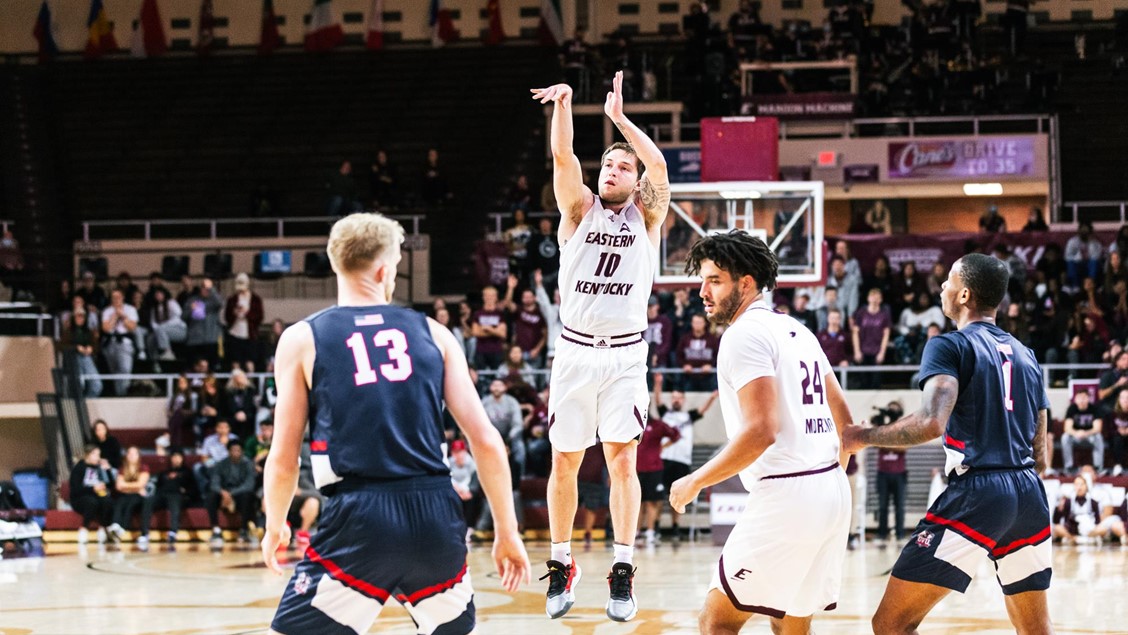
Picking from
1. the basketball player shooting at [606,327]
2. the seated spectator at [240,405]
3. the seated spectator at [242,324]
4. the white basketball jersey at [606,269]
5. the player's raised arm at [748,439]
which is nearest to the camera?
the player's raised arm at [748,439]

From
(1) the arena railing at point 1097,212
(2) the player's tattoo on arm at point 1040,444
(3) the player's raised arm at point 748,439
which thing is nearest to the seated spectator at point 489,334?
(1) the arena railing at point 1097,212

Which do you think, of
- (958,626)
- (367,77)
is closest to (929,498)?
(958,626)

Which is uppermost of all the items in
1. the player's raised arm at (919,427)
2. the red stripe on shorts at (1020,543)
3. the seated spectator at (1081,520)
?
the player's raised arm at (919,427)

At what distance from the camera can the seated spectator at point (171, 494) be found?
20.9 meters

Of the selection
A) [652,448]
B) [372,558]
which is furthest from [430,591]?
[652,448]

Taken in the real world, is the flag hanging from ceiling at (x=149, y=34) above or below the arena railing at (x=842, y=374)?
above

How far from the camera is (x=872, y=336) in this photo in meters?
21.7

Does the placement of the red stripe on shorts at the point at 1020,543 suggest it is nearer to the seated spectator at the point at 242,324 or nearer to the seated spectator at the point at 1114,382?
the seated spectator at the point at 1114,382

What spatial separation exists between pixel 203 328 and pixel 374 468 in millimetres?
19631

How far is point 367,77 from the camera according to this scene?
115ft

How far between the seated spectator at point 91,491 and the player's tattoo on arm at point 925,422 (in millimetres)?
16520

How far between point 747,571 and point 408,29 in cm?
3323

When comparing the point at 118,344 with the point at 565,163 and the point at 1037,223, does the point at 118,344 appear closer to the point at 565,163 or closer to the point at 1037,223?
the point at 1037,223

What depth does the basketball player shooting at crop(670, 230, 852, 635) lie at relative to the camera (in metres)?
6.21
